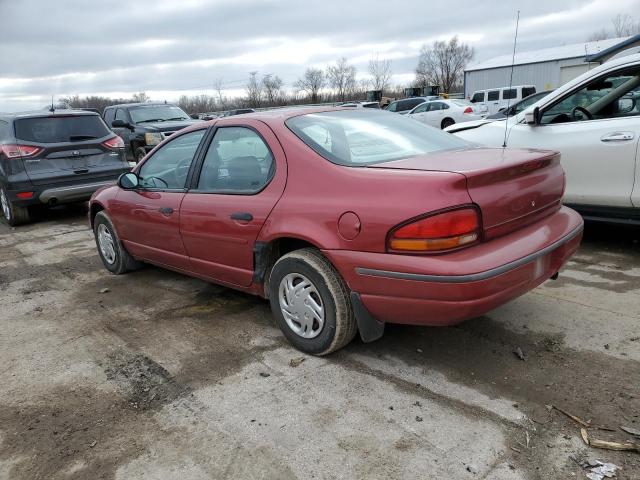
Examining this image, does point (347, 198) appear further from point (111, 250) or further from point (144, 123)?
point (144, 123)

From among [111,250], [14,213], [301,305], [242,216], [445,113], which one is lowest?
[14,213]

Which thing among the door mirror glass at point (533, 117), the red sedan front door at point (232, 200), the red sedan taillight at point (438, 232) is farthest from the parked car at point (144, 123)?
the red sedan taillight at point (438, 232)

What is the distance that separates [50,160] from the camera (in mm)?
7707

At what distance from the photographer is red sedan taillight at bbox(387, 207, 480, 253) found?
258cm

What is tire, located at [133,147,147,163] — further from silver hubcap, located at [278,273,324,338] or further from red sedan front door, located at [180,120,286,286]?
silver hubcap, located at [278,273,324,338]

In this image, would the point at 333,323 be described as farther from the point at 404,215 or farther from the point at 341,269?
the point at 404,215

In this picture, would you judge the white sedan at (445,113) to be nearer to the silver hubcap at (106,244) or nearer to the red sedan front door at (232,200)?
the silver hubcap at (106,244)

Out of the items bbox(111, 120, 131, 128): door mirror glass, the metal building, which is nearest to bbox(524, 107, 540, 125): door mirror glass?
bbox(111, 120, 131, 128): door mirror glass

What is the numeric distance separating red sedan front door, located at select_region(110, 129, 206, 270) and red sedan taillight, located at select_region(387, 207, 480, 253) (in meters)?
2.00

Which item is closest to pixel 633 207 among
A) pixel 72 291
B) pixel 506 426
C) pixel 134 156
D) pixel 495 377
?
pixel 495 377

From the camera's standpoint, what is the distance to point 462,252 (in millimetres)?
2635

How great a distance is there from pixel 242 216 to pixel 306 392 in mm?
1207

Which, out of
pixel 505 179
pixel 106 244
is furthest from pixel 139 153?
pixel 505 179

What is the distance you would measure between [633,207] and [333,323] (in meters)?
3.18
